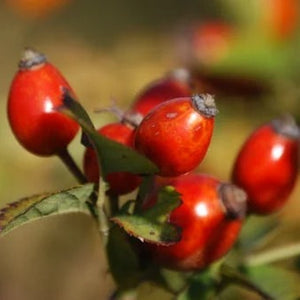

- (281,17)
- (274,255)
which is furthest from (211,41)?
(274,255)

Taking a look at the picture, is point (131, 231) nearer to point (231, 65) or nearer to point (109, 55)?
point (231, 65)

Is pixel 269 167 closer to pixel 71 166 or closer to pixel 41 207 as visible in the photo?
pixel 71 166

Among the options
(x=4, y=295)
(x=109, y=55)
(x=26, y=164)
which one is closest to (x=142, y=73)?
(x=109, y=55)

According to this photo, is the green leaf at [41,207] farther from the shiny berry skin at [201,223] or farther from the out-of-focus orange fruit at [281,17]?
the out-of-focus orange fruit at [281,17]

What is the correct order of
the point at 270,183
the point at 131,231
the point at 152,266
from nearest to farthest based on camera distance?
the point at 131,231, the point at 152,266, the point at 270,183

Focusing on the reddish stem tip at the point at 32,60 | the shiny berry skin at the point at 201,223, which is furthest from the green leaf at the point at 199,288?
the reddish stem tip at the point at 32,60
